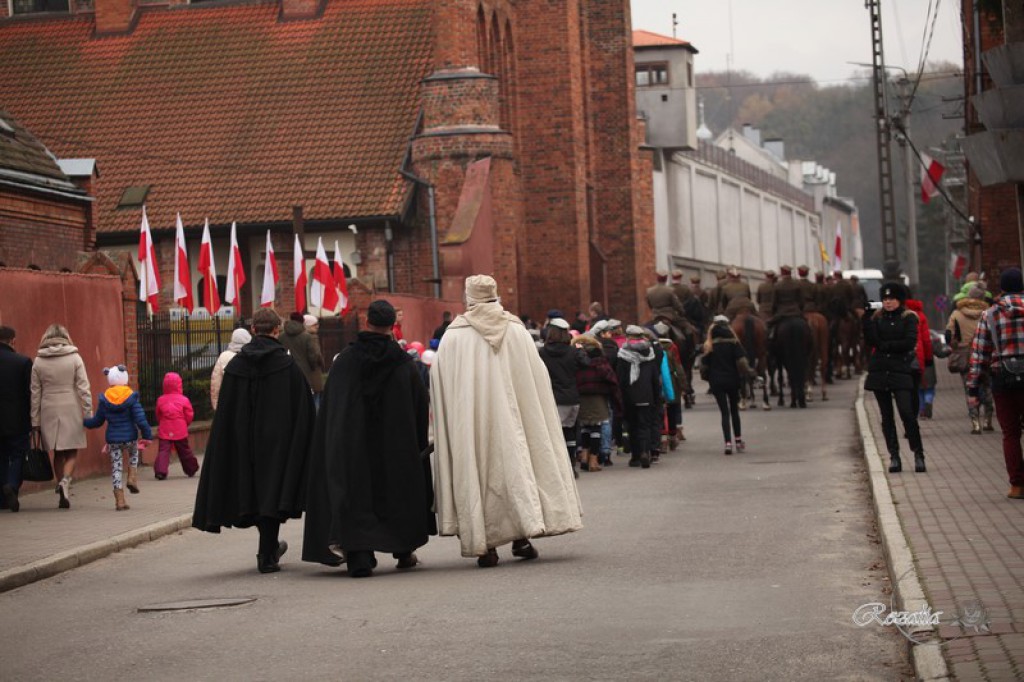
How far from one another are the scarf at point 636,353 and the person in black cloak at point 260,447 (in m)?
8.80

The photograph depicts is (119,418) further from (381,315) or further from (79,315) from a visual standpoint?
(381,315)

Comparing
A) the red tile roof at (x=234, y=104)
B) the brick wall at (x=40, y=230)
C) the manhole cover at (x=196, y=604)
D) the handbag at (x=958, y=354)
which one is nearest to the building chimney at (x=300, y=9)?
the red tile roof at (x=234, y=104)

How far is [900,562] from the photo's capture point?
1030cm

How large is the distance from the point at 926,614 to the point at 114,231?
130 feet

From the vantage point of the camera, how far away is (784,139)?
137 m

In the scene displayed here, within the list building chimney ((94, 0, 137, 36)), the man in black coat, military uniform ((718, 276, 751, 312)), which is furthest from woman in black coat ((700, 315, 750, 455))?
building chimney ((94, 0, 137, 36))

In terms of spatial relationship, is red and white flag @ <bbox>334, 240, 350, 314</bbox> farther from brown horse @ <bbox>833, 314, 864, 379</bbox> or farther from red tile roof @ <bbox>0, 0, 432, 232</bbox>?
brown horse @ <bbox>833, 314, 864, 379</bbox>

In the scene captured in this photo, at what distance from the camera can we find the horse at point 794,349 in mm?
28016

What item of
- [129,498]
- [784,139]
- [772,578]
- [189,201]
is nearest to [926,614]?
[772,578]

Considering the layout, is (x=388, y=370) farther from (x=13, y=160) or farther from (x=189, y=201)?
(x=189, y=201)

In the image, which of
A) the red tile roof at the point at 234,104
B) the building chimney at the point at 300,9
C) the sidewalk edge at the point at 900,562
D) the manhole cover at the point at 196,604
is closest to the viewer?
the sidewalk edge at the point at 900,562

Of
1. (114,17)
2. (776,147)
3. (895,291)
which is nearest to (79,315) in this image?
(895,291)

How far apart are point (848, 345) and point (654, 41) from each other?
1444 inches

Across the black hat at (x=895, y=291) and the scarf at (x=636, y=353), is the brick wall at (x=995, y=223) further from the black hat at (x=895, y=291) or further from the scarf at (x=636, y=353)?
the black hat at (x=895, y=291)
